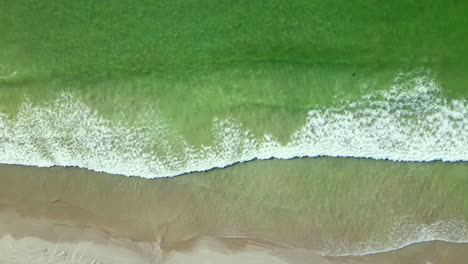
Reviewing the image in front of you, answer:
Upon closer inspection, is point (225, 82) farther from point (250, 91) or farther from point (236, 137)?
point (236, 137)

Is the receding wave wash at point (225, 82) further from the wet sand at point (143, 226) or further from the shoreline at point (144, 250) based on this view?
the shoreline at point (144, 250)

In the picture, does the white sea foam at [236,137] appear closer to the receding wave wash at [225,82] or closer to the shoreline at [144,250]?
the receding wave wash at [225,82]

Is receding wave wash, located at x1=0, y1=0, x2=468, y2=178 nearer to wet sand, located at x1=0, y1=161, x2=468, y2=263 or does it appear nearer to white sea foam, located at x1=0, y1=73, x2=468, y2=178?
white sea foam, located at x1=0, y1=73, x2=468, y2=178

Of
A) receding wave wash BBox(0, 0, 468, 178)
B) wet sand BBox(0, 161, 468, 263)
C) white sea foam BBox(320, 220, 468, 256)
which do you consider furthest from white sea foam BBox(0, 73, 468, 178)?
white sea foam BBox(320, 220, 468, 256)

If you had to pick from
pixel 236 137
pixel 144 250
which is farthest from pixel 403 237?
pixel 144 250

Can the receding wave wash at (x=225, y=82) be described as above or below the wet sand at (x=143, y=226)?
above

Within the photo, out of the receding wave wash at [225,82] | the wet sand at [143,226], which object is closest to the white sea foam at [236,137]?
the receding wave wash at [225,82]
